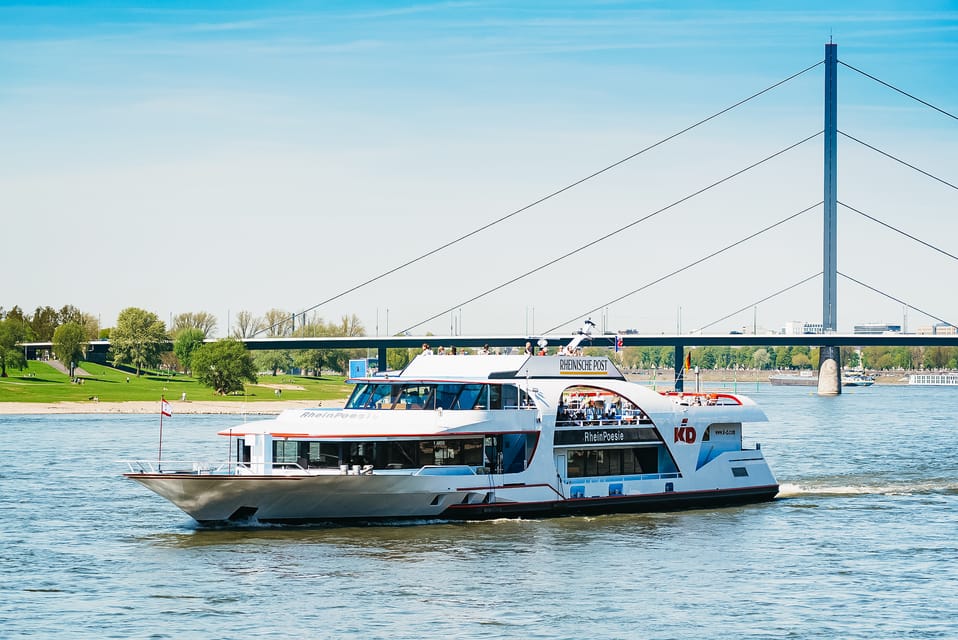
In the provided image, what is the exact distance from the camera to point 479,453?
3434cm

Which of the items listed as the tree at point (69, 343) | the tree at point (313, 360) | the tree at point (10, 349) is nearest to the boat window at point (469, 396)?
the tree at point (10, 349)

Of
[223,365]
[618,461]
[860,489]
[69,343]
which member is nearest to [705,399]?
[618,461]

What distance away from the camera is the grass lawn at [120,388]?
10275 centimetres

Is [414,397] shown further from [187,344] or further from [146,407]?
[187,344]

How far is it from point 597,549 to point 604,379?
6.97 metres

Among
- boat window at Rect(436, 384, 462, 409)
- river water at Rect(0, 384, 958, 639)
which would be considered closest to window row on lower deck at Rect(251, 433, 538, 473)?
boat window at Rect(436, 384, 462, 409)

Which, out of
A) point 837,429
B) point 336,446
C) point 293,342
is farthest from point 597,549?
point 293,342

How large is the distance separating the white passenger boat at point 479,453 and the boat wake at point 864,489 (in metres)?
4.10

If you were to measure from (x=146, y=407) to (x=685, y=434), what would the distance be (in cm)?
6661

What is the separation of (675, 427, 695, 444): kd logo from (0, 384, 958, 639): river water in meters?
2.06

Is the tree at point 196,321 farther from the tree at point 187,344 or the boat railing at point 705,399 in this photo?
the boat railing at point 705,399

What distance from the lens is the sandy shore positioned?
304 ft

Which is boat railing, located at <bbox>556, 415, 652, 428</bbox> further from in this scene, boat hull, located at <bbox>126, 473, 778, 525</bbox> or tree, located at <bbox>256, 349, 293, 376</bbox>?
tree, located at <bbox>256, 349, 293, 376</bbox>

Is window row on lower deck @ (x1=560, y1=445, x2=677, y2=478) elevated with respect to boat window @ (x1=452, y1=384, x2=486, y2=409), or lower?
lower
